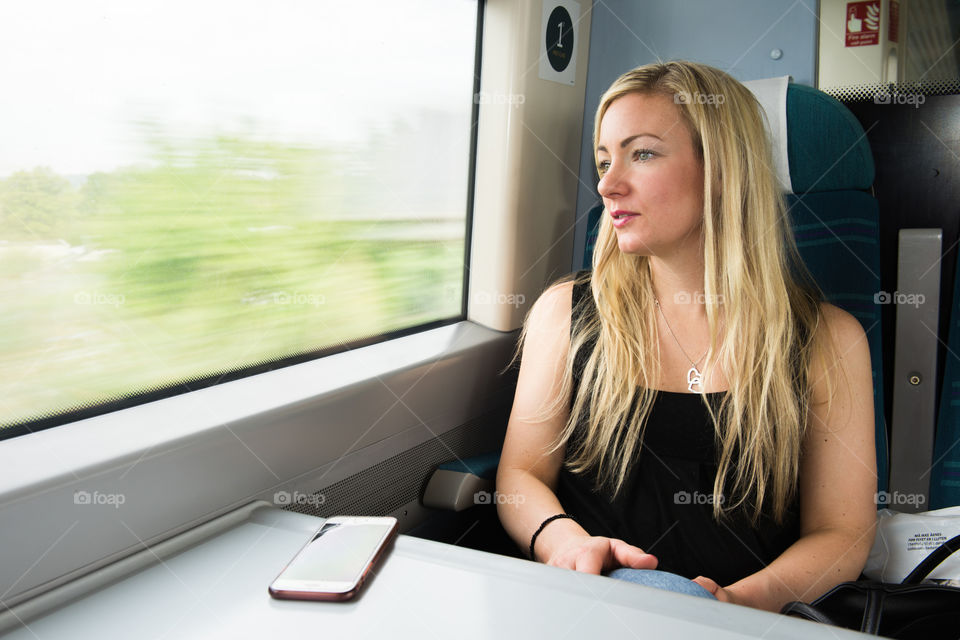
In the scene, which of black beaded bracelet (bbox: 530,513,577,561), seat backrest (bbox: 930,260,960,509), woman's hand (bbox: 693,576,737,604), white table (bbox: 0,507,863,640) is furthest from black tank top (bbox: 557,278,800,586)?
white table (bbox: 0,507,863,640)

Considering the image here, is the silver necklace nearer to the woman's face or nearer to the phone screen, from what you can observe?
the woman's face

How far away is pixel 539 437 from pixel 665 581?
602 mm

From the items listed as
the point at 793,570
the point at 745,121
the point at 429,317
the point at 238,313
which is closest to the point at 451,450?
the point at 429,317

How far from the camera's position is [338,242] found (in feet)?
5.66

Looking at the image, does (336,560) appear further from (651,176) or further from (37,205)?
(651,176)

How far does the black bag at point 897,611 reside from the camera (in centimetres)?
102

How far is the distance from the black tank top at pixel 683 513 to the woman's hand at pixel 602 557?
0.88ft

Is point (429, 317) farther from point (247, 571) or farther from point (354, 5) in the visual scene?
point (247, 571)

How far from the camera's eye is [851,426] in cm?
147

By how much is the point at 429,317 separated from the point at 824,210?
3.62ft

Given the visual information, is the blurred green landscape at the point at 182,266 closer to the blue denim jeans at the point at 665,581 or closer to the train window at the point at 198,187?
the train window at the point at 198,187

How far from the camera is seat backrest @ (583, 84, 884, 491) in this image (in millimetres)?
1723

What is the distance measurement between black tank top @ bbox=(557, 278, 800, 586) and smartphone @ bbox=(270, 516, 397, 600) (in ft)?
2.08

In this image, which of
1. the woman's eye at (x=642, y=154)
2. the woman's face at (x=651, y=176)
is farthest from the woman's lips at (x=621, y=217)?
the woman's eye at (x=642, y=154)
